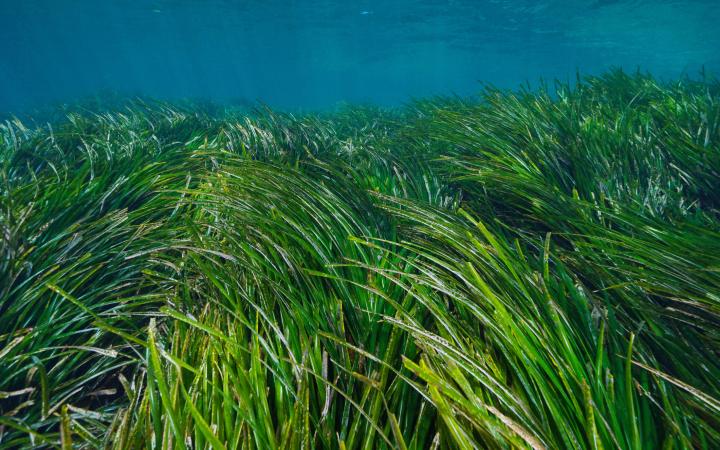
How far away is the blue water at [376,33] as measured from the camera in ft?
88.0

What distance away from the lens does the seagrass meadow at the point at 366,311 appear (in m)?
0.89

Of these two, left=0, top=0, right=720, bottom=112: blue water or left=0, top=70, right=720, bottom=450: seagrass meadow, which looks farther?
left=0, top=0, right=720, bottom=112: blue water

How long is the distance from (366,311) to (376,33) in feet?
144

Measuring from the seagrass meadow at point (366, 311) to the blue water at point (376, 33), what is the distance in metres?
11.2

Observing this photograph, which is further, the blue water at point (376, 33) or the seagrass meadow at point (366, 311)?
the blue water at point (376, 33)

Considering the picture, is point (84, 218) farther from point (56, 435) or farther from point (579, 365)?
point (579, 365)

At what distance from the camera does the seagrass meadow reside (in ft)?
2.93

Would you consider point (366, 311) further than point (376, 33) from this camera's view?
No

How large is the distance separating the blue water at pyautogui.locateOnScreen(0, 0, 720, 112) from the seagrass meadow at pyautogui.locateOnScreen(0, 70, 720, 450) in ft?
36.7

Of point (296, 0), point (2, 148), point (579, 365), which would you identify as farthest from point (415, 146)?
point (296, 0)

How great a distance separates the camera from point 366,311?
1.12m

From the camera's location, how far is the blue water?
88.0 feet

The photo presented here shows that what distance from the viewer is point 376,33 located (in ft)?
128

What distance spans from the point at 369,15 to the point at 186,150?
112ft
